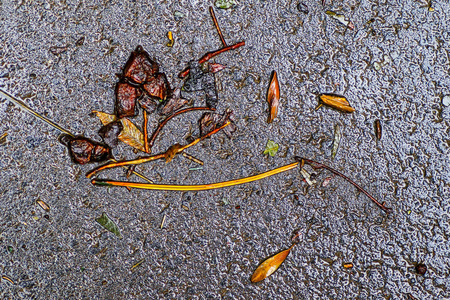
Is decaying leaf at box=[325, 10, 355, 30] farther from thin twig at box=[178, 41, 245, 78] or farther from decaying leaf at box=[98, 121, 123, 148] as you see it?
decaying leaf at box=[98, 121, 123, 148]

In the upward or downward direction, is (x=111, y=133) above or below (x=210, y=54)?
below

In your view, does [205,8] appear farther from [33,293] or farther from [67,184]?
[33,293]

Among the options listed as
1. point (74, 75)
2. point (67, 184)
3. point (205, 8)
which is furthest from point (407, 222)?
point (74, 75)

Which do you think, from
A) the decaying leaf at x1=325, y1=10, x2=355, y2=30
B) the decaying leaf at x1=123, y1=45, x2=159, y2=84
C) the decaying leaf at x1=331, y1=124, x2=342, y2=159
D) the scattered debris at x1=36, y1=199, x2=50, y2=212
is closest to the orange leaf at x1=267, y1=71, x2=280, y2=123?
the decaying leaf at x1=331, y1=124, x2=342, y2=159

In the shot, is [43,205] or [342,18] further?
[342,18]

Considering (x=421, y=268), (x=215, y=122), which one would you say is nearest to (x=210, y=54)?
(x=215, y=122)

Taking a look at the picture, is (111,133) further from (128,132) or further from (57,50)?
(57,50)
